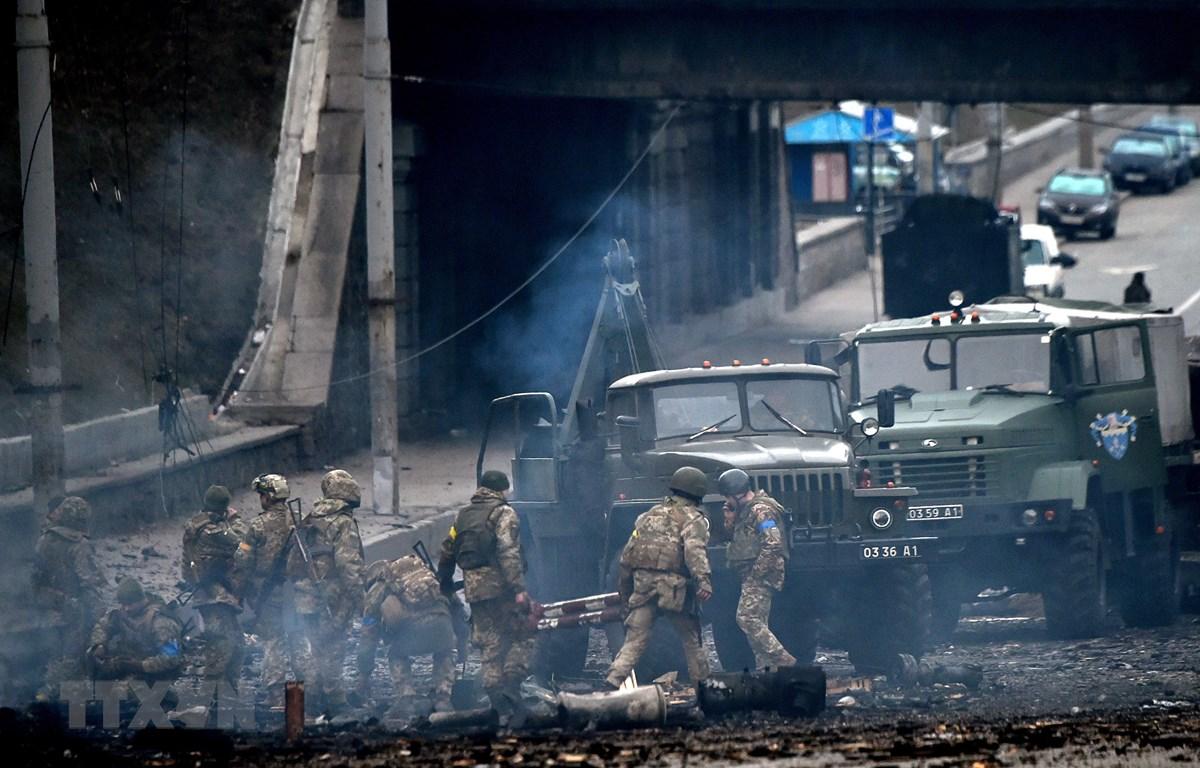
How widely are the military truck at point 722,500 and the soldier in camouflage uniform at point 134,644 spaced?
2.83 m

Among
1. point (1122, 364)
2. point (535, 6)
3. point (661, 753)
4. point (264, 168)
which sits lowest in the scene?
point (661, 753)

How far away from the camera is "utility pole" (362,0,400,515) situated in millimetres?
21766

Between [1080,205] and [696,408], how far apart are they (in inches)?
1512

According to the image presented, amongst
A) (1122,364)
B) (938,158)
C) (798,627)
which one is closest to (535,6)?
(1122,364)

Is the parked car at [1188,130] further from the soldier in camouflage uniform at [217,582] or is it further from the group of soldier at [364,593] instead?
the soldier in camouflage uniform at [217,582]

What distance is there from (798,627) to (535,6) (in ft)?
50.3

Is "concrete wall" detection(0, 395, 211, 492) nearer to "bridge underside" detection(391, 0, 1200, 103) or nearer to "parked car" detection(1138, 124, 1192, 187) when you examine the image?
"bridge underside" detection(391, 0, 1200, 103)

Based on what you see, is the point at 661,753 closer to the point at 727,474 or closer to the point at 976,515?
the point at 727,474

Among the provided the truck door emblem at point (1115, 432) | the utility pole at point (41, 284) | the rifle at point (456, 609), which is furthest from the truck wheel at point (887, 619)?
the utility pole at point (41, 284)

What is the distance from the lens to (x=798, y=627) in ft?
50.0

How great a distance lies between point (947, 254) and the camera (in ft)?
115

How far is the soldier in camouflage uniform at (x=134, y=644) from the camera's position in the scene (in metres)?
14.2

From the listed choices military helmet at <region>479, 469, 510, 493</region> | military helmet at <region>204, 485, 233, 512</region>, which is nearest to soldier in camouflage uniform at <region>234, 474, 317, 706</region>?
military helmet at <region>204, 485, 233, 512</region>

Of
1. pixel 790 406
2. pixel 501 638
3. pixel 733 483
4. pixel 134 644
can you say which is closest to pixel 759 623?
pixel 733 483
